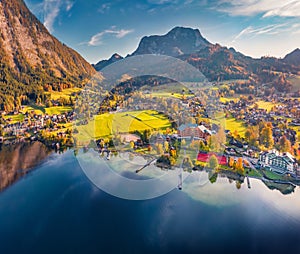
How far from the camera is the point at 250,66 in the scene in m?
33.5

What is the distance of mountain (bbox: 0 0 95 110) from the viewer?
2309 centimetres

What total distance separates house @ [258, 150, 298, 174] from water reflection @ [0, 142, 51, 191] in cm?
897

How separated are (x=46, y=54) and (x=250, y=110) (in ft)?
98.7

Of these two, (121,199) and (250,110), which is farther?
(250,110)

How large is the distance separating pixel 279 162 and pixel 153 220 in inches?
206

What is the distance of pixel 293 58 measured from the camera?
118 feet

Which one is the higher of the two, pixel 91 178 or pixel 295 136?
pixel 295 136

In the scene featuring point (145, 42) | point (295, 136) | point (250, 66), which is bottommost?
point (295, 136)

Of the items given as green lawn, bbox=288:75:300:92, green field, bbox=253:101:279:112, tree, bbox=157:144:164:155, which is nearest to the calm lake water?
tree, bbox=157:144:164:155

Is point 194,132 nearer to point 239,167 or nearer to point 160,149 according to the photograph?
point 160,149

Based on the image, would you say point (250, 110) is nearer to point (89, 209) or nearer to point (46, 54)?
point (89, 209)

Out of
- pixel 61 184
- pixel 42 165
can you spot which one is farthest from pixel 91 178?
pixel 42 165

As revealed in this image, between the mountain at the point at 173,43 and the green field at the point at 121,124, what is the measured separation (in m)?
50.8

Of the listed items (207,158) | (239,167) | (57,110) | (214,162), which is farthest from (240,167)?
(57,110)
